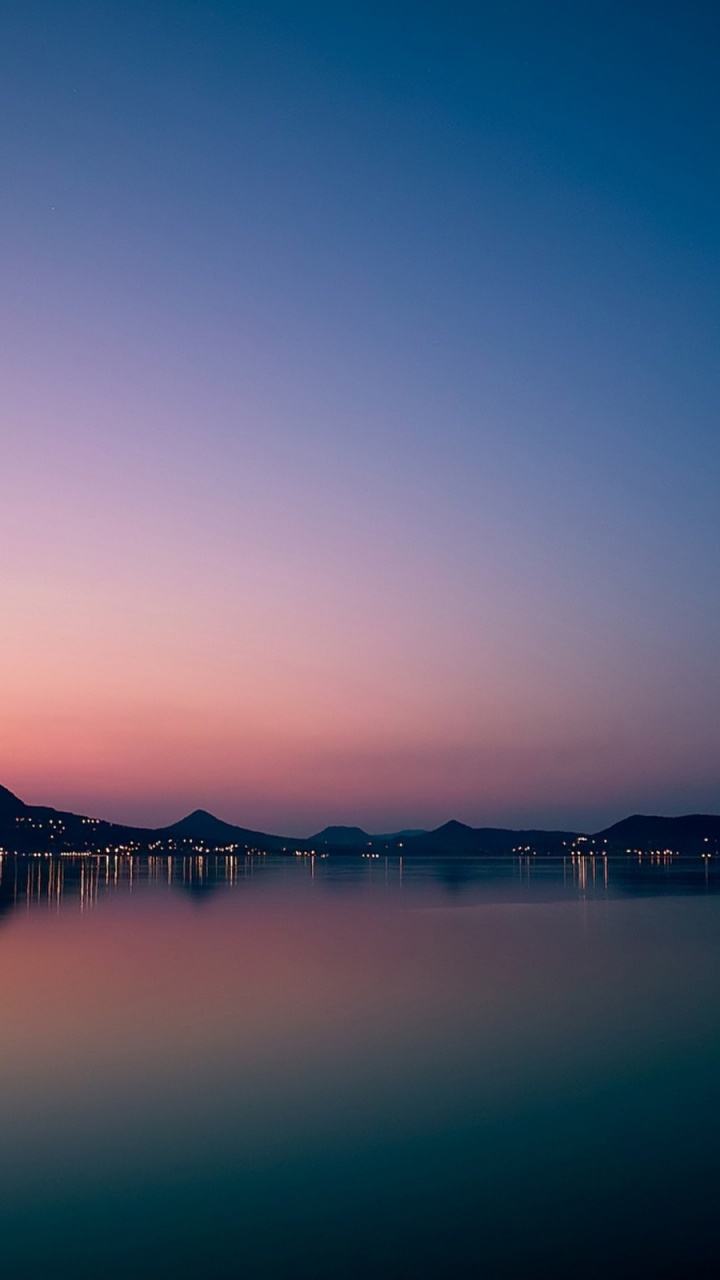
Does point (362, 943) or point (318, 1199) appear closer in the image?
point (318, 1199)

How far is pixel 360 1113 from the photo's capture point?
1446 cm

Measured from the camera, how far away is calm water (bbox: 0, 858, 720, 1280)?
970cm

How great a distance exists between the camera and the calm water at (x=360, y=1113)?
9.70 m

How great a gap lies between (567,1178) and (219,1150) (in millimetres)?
4076

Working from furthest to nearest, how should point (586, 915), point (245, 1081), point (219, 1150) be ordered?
point (586, 915), point (245, 1081), point (219, 1150)

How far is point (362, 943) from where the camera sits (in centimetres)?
3469

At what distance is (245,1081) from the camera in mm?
16000

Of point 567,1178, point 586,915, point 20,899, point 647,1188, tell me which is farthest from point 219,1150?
point 20,899

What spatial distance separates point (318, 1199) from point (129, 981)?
16374 millimetres

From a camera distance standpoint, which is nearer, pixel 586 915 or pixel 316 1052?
pixel 316 1052

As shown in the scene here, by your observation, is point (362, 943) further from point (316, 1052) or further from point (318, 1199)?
point (318, 1199)

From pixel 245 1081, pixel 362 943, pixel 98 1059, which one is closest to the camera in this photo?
pixel 245 1081

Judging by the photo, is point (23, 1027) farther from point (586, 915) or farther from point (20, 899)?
point (20, 899)

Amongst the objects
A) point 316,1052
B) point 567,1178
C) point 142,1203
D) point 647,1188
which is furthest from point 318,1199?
point 316,1052
